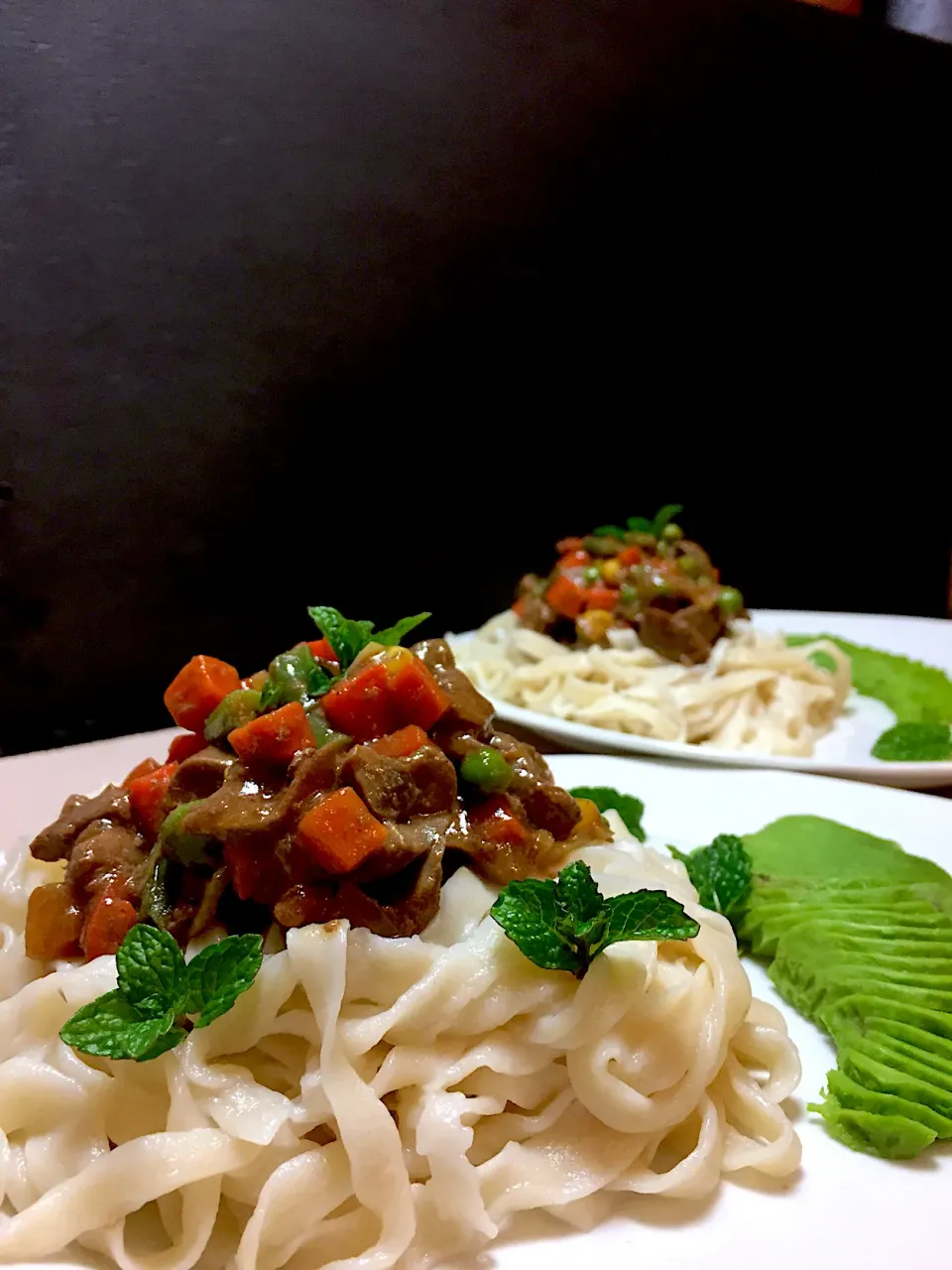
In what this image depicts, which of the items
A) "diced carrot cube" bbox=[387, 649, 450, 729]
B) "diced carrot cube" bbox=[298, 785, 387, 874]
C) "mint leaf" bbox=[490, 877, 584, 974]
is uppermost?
→ "diced carrot cube" bbox=[387, 649, 450, 729]

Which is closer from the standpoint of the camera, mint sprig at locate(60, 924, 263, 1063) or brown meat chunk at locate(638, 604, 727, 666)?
mint sprig at locate(60, 924, 263, 1063)

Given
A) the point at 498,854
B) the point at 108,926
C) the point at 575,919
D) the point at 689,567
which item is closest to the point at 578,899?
the point at 575,919

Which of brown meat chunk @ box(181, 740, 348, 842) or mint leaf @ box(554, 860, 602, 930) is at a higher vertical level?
brown meat chunk @ box(181, 740, 348, 842)

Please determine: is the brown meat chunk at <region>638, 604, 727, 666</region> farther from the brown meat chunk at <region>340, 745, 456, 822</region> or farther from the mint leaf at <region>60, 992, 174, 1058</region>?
the mint leaf at <region>60, 992, 174, 1058</region>

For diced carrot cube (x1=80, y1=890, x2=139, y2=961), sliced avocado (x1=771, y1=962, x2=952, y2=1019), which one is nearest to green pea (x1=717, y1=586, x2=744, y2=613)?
sliced avocado (x1=771, y1=962, x2=952, y2=1019)

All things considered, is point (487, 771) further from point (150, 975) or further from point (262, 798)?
point (150, 975)

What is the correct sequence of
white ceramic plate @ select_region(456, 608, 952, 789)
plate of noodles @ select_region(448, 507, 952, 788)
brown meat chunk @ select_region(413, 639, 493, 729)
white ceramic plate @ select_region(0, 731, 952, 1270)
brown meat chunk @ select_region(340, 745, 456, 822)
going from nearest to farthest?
white ceramic plate @ select_region(0, 731, 952, 1270)
brown meat chunk @ select_region(340, 745, 456, 822)
brown meat chunk @ select_region(413, 639, 493, 729)
white ceramic plate @ select_region(456, 608, 952, 789)
plate of noodles @ select_region(448, 507, 952, 788)

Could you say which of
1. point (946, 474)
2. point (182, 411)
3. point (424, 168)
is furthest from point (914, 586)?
point (182, 411)
